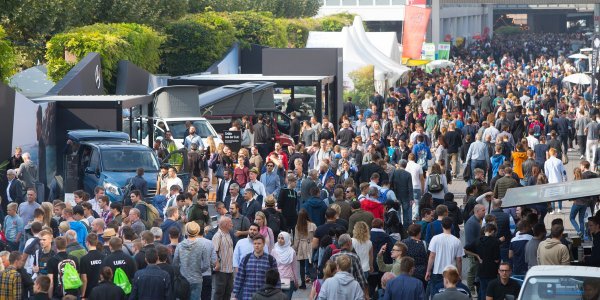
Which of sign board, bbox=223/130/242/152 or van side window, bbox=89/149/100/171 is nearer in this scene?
van side window, bbox=89/149/100/171

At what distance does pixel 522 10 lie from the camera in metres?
153

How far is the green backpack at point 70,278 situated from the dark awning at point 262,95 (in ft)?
63.6

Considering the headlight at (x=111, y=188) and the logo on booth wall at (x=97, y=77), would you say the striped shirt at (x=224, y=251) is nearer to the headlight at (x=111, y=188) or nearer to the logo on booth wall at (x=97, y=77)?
the headlight at (x=111, y=188)

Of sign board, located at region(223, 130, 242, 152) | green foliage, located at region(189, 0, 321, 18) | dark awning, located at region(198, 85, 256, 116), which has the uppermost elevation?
green foliage, located at region(189, 0, 321, 18)

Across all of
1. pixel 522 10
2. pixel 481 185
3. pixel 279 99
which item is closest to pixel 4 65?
pixel 279 99

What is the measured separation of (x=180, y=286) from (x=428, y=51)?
47.6m

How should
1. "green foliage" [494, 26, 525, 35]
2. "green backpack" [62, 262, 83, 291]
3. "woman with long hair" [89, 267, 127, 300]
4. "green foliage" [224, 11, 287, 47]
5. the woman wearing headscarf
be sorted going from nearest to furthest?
1. "woman with long hair" [89, 267, 127, 300]
2. "green backpack" [62, 262, 83, 291]
3. the woman wearing headscarf
4. "green foliage" [224, 11, 287, 47]
5. "green foliage" [494, 26, 525, 35]

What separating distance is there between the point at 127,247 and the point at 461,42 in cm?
8007

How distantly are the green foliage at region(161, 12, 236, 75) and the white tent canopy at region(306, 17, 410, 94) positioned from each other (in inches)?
156

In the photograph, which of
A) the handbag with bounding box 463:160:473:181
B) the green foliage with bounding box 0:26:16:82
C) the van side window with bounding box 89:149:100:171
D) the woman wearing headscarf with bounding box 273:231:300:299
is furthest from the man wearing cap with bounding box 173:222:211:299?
the green foliage with bounding box 0:26:16:82

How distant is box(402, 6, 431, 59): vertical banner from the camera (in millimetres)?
53812

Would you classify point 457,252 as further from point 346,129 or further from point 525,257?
point 346,129

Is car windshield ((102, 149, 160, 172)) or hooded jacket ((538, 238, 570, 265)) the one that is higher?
car windshield ((102, 149, 160, 172))

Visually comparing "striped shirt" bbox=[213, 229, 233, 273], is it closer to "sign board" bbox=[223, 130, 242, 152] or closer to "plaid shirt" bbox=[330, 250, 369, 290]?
"plaid shirt" bbox=[330, 250, 369, 290]
